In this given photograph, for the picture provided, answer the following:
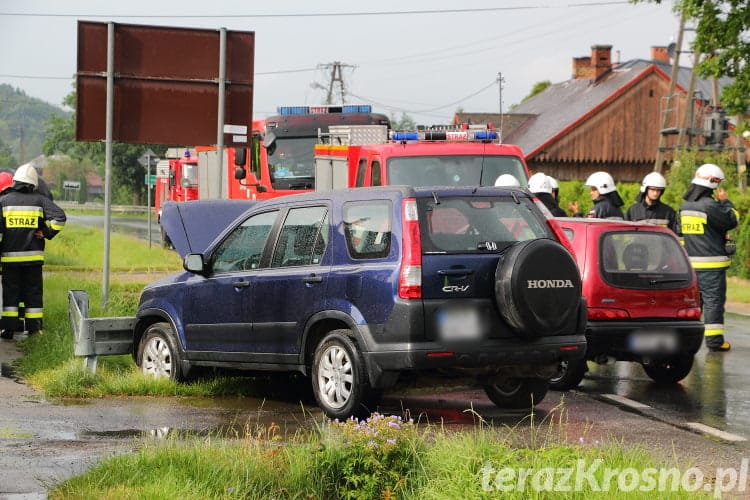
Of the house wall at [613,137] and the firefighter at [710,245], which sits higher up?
the house wall at [613,137]

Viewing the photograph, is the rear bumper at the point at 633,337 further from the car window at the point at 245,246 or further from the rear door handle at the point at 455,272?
the car window at the point at 245,246

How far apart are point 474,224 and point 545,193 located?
5309mm

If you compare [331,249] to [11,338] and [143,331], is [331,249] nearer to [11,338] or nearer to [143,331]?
[143,331]

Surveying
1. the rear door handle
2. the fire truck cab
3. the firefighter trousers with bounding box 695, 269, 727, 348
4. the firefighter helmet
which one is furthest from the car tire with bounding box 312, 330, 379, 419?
the fire truck cab

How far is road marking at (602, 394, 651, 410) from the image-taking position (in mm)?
9875

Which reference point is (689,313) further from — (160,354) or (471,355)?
(160,354)

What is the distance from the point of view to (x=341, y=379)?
8.66m

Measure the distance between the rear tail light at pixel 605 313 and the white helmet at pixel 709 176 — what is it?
371 cm

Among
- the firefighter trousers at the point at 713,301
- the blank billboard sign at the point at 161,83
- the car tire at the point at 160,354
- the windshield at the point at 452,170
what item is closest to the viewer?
the car tire at the point at 160,354

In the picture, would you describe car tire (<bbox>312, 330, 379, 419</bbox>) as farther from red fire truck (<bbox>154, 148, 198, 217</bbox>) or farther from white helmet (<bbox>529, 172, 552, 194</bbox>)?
red fire truck (<bbox>154, 148, 198, 217</bbox>)

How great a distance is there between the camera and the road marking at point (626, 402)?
9.88 meters

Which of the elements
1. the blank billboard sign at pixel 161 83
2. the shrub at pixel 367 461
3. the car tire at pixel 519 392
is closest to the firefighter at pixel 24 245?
the blank billboard sign at pixel 161 83

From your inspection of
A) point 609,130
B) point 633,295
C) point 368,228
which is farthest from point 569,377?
point 609,130

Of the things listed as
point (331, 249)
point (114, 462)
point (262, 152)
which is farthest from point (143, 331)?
point (262, 152)
